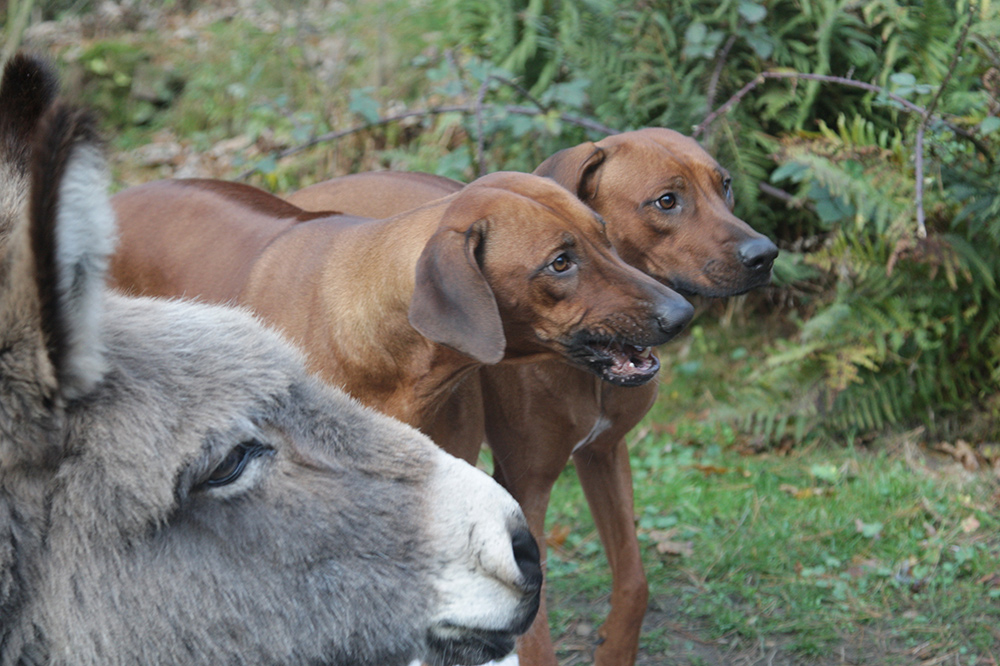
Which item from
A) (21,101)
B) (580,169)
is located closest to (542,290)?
(580,169)

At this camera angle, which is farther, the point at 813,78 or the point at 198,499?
the point at 813,78

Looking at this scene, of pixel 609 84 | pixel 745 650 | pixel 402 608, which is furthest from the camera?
pixel 609 84

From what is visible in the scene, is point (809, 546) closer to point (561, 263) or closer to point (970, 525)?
point (970, 525)

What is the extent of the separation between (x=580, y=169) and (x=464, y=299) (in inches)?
45.6

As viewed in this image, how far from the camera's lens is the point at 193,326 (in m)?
2.09

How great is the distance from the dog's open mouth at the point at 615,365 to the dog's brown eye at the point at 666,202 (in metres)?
0.91

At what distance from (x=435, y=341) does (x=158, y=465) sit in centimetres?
151

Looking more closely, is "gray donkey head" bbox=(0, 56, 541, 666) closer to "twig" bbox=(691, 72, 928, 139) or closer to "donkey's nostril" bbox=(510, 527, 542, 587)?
"donkey's nostril" bbox=(510, 527, 542, 587)

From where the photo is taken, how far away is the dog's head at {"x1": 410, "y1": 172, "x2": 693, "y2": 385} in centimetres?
325

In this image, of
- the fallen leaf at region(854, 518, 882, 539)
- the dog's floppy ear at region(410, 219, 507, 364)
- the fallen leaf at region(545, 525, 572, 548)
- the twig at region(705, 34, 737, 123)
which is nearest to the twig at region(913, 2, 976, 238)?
the twig at region(705, 34, 737, 123)

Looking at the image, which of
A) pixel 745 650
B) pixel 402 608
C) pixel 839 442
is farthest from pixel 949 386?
pixel 402 608

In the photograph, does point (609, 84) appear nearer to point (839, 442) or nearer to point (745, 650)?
point (839, 442)

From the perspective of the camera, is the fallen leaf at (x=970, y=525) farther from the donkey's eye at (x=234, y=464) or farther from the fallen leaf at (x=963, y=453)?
the donkey's eye at (x=234, y=464)

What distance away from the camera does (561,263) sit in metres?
3.37
